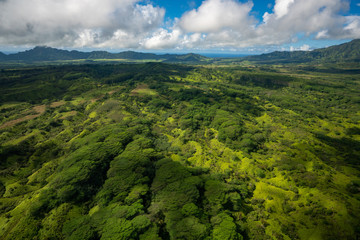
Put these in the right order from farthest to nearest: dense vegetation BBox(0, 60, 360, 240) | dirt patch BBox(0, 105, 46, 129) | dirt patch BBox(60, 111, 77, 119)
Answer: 1. dirt patch BBox(60, 111, 77, 119)
2. dirt patch BBox(0, 105, 46, 129)
3. dense vegetation BBox(0, 60, 360, 240)

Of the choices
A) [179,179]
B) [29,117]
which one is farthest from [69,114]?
[179,179]

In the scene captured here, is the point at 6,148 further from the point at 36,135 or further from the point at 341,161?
the point at 341,161

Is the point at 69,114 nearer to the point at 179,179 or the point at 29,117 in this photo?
the point at 29,117

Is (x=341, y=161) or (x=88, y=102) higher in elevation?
(x=88, y=102)

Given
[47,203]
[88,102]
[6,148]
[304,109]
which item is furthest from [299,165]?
[88,102]

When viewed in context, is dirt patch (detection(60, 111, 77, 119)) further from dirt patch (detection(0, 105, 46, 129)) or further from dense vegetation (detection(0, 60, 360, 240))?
dirt patch (detection(0, 105, 46, 129))

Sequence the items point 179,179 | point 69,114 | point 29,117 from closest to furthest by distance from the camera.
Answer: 1. point 179,179
2. point 29,117
3. point 69,114

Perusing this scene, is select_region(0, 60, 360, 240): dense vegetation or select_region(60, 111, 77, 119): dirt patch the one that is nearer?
select_region(0, 60, 360, 240): dense vegetation

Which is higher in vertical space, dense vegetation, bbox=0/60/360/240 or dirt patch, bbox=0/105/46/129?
dirt patch, bbox=0/105/46/129

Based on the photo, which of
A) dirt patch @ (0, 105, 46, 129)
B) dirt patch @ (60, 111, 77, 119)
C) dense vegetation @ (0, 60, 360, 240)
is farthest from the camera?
dirt patch @ (60, 111, 77, 119)

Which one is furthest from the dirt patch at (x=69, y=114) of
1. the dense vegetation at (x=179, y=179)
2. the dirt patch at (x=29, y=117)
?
the dirt patch at (x=29, y=117)

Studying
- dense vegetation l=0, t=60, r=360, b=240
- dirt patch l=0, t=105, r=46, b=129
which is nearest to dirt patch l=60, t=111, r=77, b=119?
dense vegetation l=0, t=60, r=360, b=240
